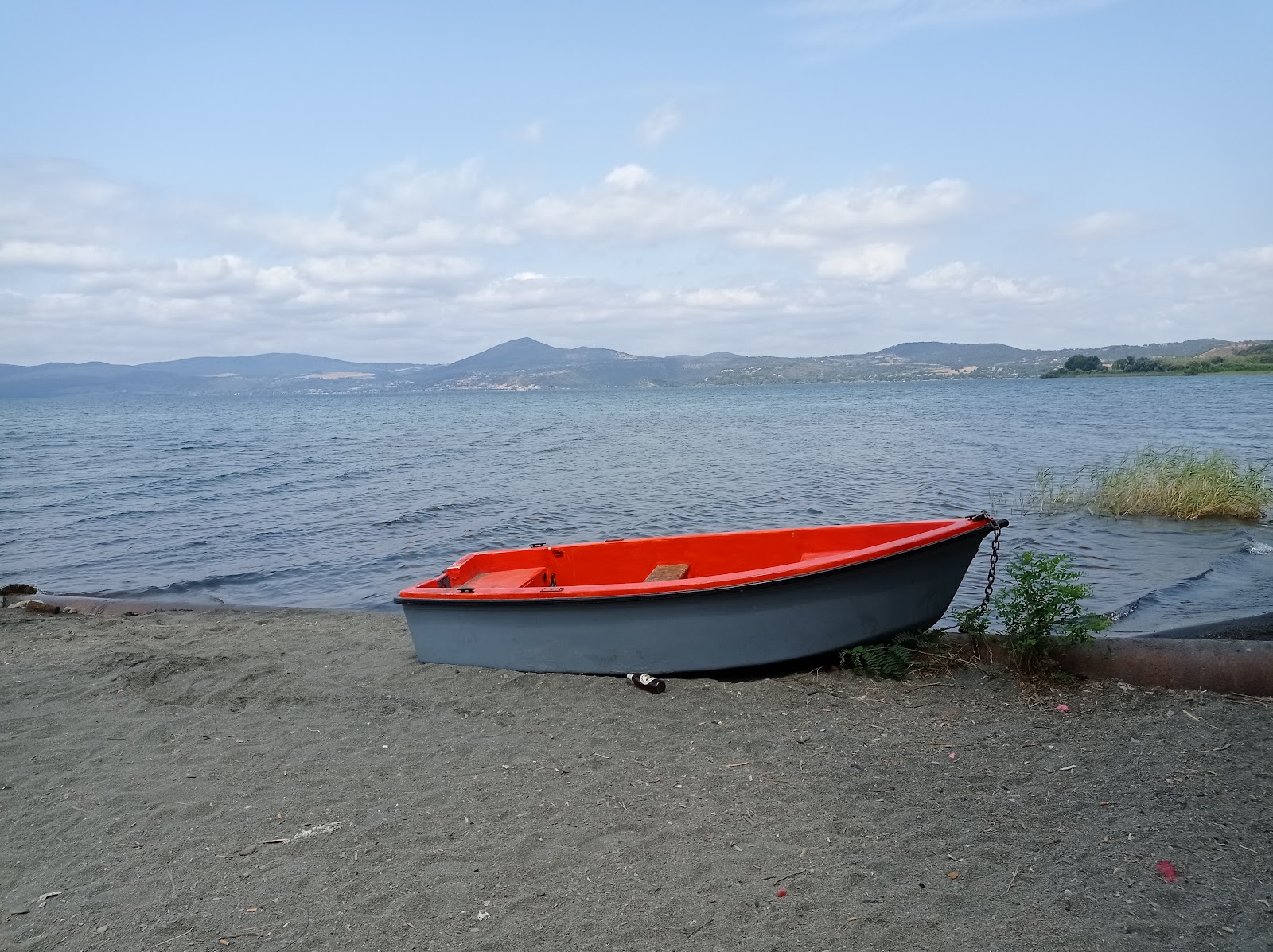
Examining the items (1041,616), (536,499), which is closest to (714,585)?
(1041,616)

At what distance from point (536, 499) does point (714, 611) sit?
14.3m

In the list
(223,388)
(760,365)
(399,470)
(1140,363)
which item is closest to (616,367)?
(760,365)

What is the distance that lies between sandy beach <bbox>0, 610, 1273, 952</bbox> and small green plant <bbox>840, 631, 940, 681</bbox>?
12 cm

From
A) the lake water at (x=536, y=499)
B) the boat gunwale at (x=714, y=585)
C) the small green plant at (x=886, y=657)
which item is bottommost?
the lake water at (x=536, y=499)

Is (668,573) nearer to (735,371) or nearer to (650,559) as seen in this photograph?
(650,559)

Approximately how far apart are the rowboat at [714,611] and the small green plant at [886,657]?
0.08m

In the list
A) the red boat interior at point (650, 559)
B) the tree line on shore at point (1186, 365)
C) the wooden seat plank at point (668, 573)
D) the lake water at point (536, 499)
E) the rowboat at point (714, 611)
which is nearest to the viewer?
the rowboat at point (714, 611)

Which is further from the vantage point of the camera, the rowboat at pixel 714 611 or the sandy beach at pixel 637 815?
the rowboat at pixel 714 611

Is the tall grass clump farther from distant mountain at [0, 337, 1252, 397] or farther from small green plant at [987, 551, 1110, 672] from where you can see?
distant mountain at [0, 337, 1252, 397]

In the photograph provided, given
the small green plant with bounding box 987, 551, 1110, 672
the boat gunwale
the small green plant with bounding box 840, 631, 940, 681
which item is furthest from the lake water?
the boat gunwale

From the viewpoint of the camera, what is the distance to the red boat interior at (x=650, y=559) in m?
7.95

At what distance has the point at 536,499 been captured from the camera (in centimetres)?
2098

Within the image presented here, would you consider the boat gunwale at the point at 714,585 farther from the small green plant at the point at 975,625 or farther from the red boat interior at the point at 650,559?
the small green plant at the point at 975,625

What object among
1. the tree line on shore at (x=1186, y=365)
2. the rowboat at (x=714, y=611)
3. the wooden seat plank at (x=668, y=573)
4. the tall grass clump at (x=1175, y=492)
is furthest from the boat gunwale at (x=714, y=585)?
the tree line on shore at (x=1186, y=365)
